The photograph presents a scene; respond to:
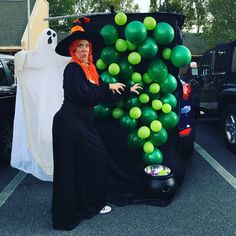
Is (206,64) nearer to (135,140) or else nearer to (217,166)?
(217,166)

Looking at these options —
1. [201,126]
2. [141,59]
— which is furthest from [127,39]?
[201,126]

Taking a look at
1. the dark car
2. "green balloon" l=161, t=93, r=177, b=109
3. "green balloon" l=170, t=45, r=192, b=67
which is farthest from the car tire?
"green balloon" l=170, t=45, r=192, b=67

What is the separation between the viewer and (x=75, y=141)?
11.0 feet

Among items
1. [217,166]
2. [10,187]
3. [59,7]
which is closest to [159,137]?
[217,166]

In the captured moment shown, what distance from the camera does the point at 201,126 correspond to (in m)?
8.62

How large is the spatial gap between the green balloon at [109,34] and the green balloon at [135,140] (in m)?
1.03

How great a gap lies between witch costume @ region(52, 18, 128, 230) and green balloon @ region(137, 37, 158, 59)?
1.69ft

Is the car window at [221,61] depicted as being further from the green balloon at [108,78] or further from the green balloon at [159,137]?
the green balloon at [108,78]

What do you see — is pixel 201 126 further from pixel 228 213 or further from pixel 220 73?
pixel 228 213

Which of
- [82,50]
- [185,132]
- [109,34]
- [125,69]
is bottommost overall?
[185,132]

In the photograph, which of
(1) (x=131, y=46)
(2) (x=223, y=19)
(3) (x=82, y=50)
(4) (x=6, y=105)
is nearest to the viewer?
(3) (x=82, y=50)

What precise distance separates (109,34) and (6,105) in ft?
6.86

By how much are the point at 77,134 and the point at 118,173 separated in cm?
110

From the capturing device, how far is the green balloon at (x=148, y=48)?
12.4ft
